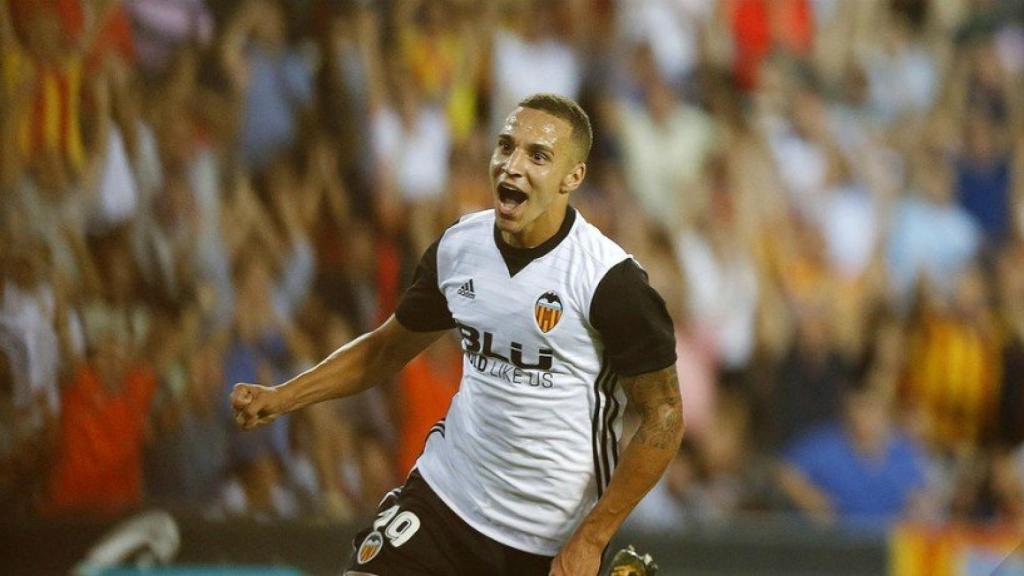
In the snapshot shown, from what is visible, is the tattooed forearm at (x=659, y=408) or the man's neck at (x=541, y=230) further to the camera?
the man's neck at (x=541, y=230)

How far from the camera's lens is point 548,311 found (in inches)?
153

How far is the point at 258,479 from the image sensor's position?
7156mm

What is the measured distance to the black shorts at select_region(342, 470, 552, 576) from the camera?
398cm

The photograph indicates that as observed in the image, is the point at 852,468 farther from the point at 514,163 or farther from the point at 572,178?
A: the point at 514,163

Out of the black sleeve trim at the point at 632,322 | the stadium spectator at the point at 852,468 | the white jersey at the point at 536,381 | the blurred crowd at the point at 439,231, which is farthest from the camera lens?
the stadium spectator at the point at 852,468

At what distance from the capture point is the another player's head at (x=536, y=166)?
154 inches

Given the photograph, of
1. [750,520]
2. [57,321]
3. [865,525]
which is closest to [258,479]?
[57,321]

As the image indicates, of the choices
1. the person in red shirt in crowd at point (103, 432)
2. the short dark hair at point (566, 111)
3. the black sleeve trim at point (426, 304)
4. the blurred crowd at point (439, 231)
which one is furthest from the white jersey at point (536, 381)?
the person in red shirt in crowd at point (103, 432)

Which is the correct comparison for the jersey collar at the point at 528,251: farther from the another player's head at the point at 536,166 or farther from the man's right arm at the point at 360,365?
the man's right arm at the point at 360,365

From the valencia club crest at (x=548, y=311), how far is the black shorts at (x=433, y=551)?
0.59 m

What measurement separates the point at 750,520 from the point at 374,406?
189 cm

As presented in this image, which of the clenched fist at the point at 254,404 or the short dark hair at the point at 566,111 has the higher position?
the short dark hair at the point at 566,111

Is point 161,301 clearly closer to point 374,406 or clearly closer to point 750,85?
point 374,406

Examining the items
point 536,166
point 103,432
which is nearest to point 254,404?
point 536,166
